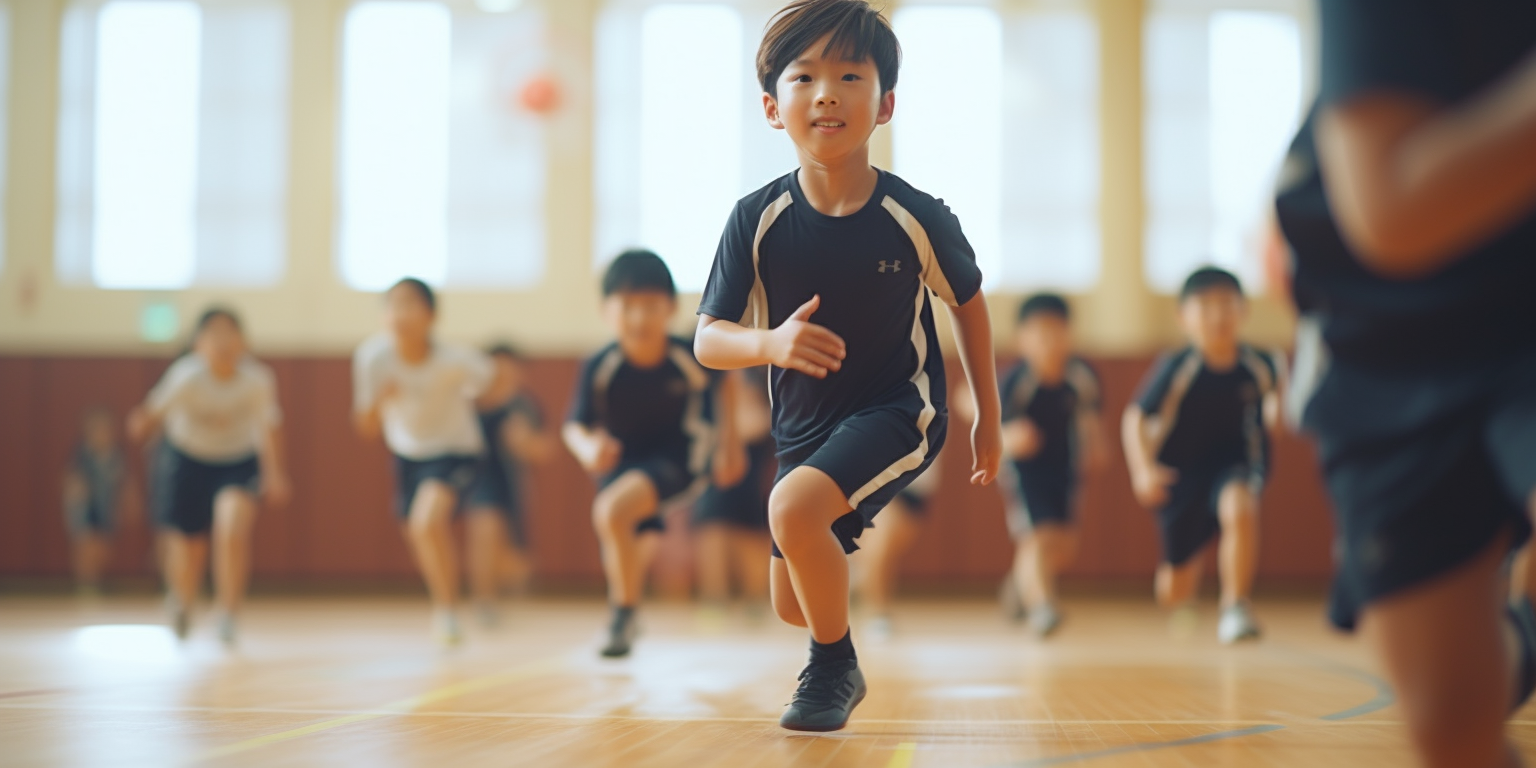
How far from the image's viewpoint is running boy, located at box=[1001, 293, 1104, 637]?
7.18 metres

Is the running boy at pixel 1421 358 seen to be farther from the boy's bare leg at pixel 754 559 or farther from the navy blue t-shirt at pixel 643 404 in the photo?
the boy's bare leg at pixel 754 559

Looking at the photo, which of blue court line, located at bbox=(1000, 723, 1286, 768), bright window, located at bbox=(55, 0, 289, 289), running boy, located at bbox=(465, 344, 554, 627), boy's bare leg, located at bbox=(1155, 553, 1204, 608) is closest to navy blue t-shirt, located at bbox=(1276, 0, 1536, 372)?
blue court line, located at bbox=(1000, 723, 1286, 768)

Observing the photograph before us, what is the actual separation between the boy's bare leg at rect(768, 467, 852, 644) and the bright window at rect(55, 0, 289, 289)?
1048 centimetres

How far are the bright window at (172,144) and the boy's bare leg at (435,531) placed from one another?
6.56m

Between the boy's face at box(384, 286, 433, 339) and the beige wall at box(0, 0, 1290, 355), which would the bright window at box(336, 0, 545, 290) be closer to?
the beige wall at box(0, 0, 1290, 355)

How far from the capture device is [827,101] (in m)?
2.96

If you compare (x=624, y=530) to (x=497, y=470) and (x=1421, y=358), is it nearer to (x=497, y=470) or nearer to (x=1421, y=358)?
(x=497, y=470)

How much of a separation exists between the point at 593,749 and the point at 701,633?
4554 mm

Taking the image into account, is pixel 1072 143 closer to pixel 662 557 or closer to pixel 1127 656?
pixel 662 557

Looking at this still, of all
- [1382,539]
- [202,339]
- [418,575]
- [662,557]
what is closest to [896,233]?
[1382,539]

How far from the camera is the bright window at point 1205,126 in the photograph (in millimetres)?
12211

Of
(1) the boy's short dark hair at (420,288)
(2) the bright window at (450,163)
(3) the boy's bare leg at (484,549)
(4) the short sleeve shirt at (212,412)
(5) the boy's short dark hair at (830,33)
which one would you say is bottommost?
(3) the boy's bare leg at (484,549)

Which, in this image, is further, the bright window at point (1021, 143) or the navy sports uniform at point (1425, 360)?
the bright window at point (1021, 143)

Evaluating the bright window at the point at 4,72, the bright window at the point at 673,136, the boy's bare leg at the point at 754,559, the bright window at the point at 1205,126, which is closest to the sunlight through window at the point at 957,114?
the bright window at the point at 673,136
